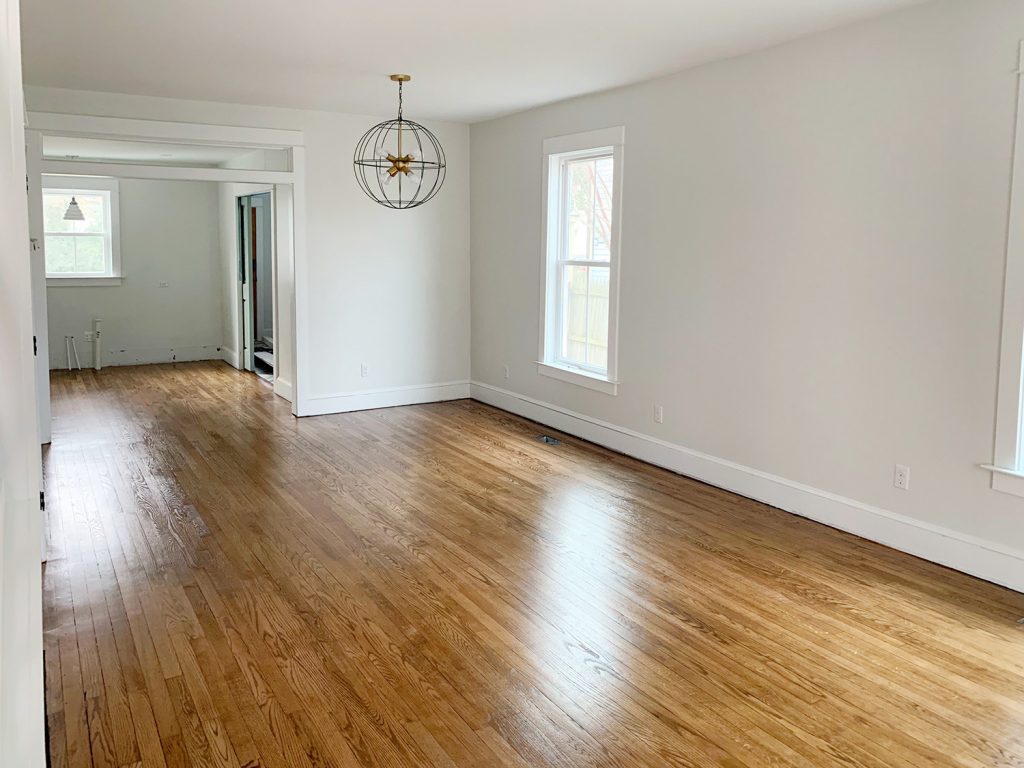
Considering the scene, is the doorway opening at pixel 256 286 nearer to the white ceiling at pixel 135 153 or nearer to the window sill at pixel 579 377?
the white ceiling at pixel 135 153

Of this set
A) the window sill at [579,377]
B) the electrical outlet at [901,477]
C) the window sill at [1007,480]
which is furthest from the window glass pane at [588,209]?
the window sill at [1007,480]

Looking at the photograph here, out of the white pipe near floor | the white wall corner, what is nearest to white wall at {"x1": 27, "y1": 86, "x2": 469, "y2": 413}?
the white wall corner

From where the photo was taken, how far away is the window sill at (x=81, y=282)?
9.66 m

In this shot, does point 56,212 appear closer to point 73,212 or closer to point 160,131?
point 73,212

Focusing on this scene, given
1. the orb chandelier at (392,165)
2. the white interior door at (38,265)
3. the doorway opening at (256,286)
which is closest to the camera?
the white interior door at (38,265)

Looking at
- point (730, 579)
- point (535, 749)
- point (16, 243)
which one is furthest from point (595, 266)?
point (16, 243)

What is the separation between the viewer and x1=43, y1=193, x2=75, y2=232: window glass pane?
32.1 feet

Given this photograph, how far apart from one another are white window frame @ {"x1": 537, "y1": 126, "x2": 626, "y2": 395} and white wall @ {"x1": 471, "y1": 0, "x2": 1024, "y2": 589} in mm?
114

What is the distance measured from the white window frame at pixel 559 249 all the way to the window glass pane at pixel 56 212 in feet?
21.1

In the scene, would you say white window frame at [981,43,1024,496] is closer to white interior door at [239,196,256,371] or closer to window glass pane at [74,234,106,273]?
white interior door at [239,196,256,371]

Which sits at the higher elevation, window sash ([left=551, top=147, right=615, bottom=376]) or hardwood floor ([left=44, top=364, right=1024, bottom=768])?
window sash ([left=551, top=147, right=615, bottom=376])

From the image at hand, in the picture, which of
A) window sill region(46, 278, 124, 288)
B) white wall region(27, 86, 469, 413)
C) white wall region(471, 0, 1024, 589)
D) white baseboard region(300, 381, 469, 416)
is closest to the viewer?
white wall region(471, 0, 1024, 589)

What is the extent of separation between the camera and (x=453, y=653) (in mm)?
3150

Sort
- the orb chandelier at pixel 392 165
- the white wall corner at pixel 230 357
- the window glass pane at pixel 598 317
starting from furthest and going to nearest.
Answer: the white wall corner at pixel 230 357 → the orb chandelier at pixel 392 165 → the window glass pane at pixel 598 317
